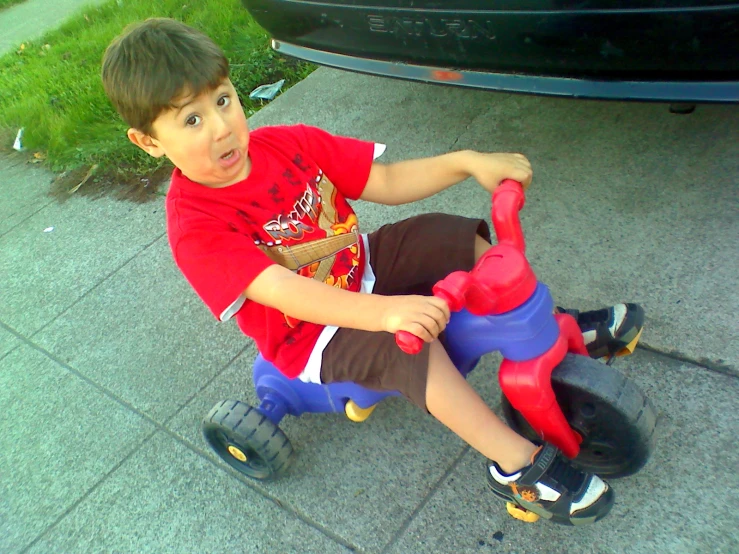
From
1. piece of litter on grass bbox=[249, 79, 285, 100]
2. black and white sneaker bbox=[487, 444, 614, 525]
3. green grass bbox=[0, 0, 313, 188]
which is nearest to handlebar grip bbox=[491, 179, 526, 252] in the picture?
black and white sneaker bbox=[487, 444, 614, 525]

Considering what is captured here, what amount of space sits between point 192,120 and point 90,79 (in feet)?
12.6

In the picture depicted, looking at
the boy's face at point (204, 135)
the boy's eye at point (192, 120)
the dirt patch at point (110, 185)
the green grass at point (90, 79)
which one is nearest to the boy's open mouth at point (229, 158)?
the boy's face at point (204, 135)

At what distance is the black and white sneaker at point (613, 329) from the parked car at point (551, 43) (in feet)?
1.99

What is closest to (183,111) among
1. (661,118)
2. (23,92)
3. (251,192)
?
(251,192)

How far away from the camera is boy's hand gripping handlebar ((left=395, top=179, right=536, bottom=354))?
53.7 inches

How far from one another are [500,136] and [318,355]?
1.59 m

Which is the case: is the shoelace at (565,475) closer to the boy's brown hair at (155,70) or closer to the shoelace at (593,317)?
the shoelace at (593,317)

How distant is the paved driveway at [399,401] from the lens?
177 cm

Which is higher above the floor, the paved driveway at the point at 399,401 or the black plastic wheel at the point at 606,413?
the black plastic wheel at the point at 606,413

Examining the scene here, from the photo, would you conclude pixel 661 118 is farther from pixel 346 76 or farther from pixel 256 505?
pixel 256 505

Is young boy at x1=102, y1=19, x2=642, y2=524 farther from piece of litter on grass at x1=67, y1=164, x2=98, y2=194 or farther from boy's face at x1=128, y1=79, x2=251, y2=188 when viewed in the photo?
piece of litter on grass at x1=67, y1=164, x2=98, y2=194

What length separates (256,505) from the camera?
2004 millimetres

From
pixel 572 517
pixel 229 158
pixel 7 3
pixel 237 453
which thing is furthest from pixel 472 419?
pixel 7 3

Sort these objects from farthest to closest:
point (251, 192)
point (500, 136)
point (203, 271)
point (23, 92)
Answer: point (23, 92)
point (500, 136)
point (251, 192)
point (203, 271)
